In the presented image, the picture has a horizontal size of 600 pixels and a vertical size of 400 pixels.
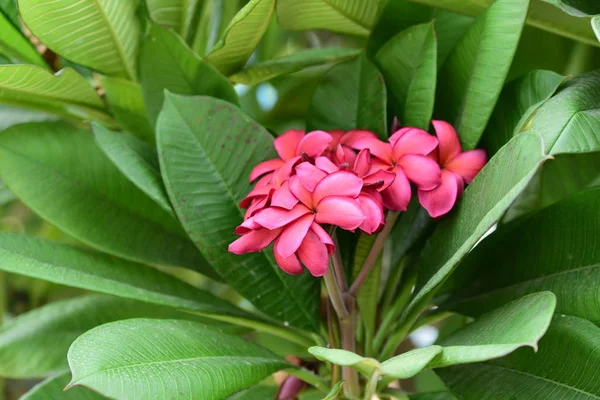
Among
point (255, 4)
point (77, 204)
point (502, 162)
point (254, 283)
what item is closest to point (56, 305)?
point (77, 204)

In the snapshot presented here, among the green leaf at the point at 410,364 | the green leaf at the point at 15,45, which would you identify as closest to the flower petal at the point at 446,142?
the green leaf at the point at 410,364

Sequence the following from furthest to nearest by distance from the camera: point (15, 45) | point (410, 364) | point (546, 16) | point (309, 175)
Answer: point (15, 45) → point (546, 16) → point (309, 175) → point (410, 364)

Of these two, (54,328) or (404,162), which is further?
(54,328)

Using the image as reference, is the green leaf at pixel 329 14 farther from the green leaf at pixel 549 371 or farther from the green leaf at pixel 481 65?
the green leaf at pixel 549 371

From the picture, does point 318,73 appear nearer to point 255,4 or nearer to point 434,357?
point 255,4

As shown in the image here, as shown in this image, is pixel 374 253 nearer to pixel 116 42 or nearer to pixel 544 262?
pixel 544 262

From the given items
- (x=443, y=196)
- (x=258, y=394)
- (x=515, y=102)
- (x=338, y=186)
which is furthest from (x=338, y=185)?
(x=258, y=394)

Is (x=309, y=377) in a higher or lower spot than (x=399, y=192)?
lower
